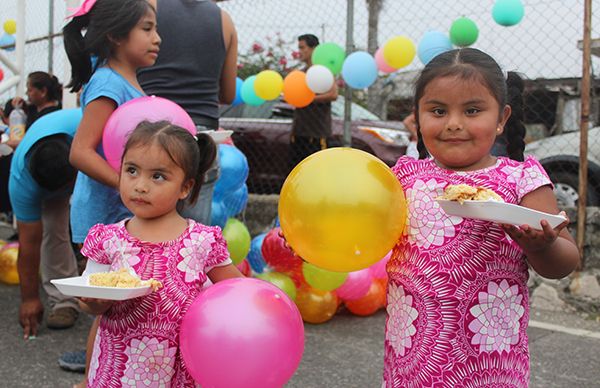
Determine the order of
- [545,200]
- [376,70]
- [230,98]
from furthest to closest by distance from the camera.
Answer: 1. [376,70]
2. [230,98]
3. [545,200]

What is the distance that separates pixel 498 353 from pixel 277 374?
0.60 m

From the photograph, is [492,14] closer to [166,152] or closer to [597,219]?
[597,219]

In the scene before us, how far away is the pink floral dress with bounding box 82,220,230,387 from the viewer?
198 centimetres

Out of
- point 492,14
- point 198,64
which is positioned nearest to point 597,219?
point 492,14

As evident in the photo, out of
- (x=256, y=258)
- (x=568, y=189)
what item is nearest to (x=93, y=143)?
(x=256, y=258)

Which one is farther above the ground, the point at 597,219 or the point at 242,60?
the point at 242,60

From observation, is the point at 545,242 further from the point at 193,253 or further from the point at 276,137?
the point at 276,137

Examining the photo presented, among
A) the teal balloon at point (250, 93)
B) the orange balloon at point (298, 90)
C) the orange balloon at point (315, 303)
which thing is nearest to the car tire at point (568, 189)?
the orange balloon at point (298, 90)

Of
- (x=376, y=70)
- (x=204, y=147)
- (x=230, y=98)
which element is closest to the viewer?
(x=204, y=147)

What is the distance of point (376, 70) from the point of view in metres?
5.64

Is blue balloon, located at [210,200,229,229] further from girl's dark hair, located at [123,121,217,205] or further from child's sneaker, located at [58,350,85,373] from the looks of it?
girl's dark hair, located at [123,121,217,205]

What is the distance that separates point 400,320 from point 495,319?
0.26 meters

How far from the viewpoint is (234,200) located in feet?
13.6

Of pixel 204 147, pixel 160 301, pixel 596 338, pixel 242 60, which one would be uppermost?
pixel 204 147
